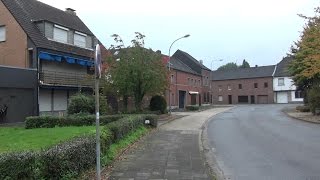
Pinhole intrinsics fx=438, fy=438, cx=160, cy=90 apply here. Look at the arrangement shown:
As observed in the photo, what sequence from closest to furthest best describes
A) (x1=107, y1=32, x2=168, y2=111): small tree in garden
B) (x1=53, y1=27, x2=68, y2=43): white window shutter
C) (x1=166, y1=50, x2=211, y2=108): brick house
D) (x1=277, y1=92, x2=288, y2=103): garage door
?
(x1=107, y1=32, x2=168, y2=111): small tree in garden → (x1=53, y1=27, x2=68, y2=43): white window shutter → (x1=166, y1=50, x2=211, y2=108): brick house → (x1=277, y1=92, x2=288, y2=103): garage door

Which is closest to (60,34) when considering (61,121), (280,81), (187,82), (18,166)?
(61,121)

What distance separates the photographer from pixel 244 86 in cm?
9425

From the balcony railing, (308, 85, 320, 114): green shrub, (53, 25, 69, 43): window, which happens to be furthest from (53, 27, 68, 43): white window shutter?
(308, 85, 320, 114): green shrub

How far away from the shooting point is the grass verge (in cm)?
1183

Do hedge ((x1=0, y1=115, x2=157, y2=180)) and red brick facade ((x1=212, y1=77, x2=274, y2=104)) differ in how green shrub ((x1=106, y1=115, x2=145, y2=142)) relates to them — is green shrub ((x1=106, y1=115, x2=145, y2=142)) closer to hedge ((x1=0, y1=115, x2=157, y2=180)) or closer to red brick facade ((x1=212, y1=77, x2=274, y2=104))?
hedge ((x1=0, y1=115, x2=157, y2=180))

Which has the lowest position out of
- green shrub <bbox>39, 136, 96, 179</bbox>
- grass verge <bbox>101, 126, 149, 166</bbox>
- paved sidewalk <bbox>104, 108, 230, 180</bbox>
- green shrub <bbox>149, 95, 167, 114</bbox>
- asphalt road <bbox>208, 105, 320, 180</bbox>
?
asphalt road <bbox>208, 105, 320, 180</bbox>

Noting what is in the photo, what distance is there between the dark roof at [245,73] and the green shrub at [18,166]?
8640 cm

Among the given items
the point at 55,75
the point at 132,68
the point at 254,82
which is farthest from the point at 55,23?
the point at 254,82

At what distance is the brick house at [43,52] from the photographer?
1291 inches

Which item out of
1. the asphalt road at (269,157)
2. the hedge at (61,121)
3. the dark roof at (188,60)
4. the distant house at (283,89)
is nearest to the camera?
the asphalt road at (269,157)

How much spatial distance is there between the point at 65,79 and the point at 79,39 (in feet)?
17.0

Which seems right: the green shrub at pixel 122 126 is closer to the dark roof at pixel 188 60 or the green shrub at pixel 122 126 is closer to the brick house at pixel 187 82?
the brick house at pixel 187 82

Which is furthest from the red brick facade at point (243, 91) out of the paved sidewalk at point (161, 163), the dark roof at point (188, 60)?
the paved sidewalk at point (161, 163)

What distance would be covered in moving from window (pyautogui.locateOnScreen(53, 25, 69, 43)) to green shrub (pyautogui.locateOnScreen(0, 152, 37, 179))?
94.7 feet
